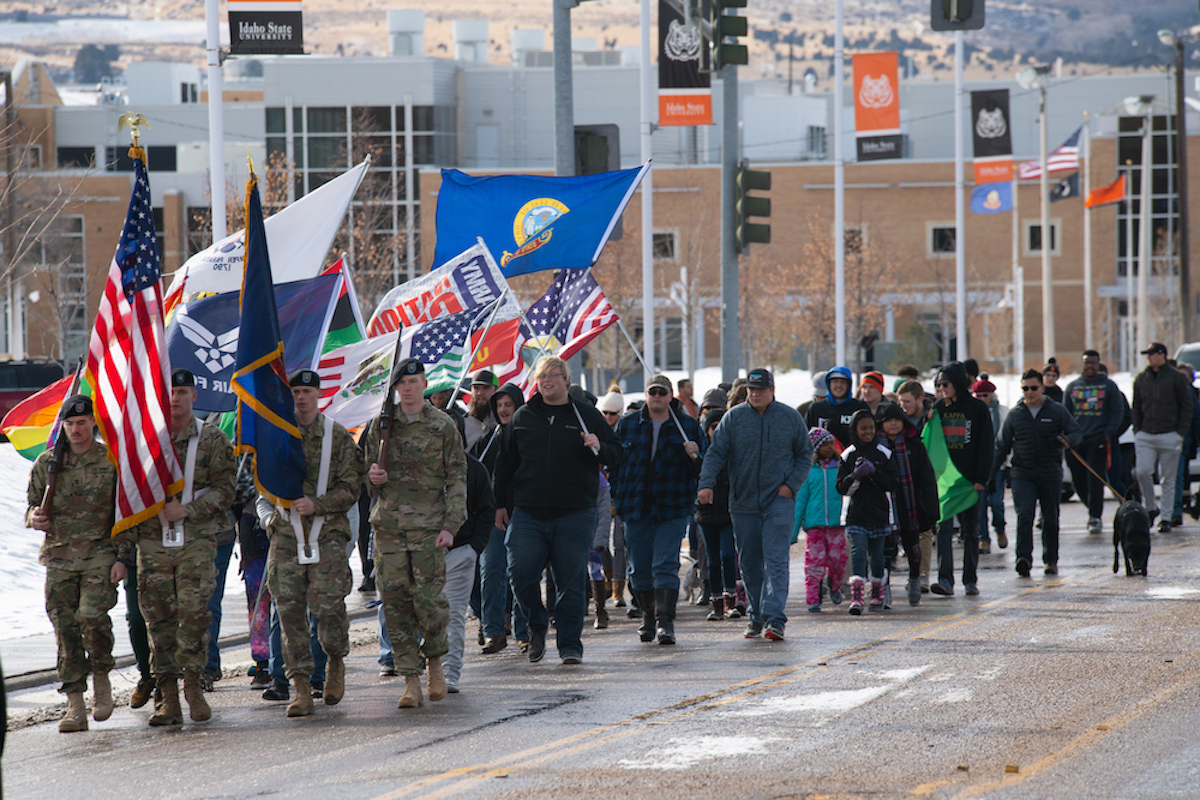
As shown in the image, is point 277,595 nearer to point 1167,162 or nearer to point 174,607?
point 174,607

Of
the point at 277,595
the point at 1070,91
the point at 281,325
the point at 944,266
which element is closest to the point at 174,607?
the point at 277,595

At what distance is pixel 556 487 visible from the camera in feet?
33.2

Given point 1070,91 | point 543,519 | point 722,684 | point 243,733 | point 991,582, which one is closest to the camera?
point 243,733

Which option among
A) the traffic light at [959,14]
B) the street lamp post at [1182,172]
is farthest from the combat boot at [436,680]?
the street lamp post at [1182,172]

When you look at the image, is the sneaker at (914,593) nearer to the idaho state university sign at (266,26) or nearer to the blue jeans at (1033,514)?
the blue jeans at (1033,514)

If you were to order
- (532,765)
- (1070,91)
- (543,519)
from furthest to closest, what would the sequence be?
(1070,91), (543,519), (532,765)

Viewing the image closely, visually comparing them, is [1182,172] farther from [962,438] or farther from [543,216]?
[543,216]

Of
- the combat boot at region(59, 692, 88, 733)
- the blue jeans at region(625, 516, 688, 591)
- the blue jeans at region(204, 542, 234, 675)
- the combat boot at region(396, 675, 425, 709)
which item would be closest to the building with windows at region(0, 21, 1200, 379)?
the blue jeans at region(625, 516, 688, 591)

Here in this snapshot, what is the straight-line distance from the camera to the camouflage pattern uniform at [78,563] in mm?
8547

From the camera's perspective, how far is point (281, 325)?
1052cm

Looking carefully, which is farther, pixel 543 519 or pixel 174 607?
pixel 543 519

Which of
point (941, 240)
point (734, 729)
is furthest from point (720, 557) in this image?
point (941, 240)

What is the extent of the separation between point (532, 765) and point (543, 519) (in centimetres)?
328

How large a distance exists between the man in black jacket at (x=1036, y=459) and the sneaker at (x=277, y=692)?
25.8 feet
